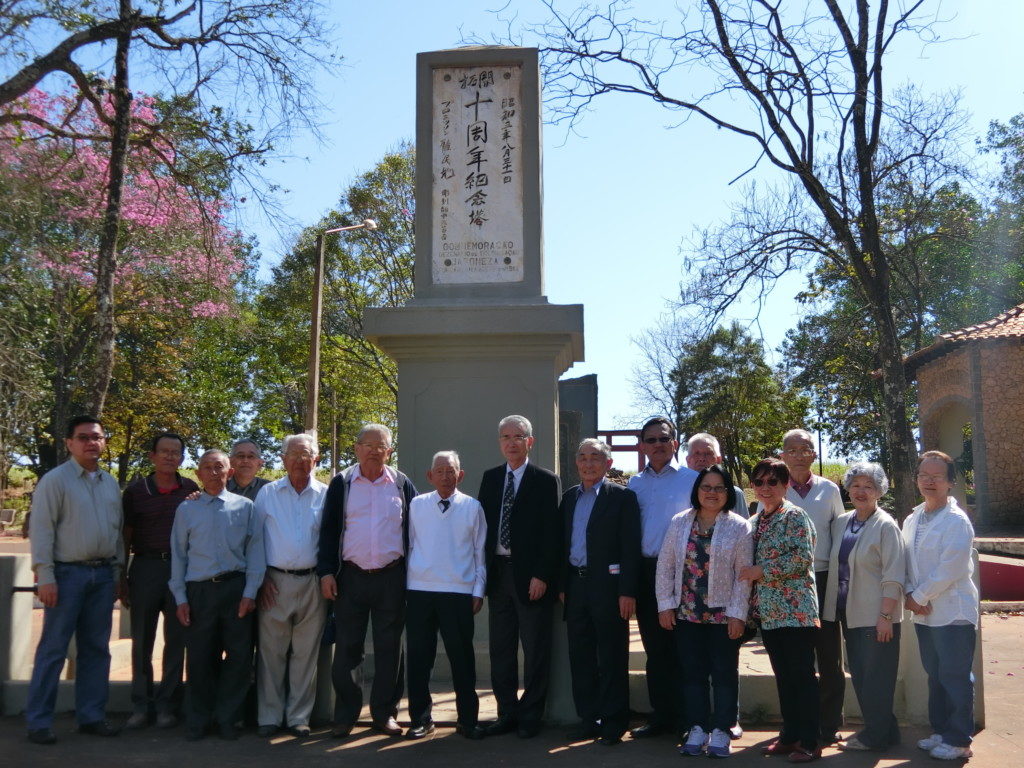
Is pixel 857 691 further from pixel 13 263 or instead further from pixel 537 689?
pixel 13 263

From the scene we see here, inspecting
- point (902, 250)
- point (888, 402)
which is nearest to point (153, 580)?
point (888, 402)

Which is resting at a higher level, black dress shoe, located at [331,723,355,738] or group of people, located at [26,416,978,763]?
group of people, located at [26,416,978,763]

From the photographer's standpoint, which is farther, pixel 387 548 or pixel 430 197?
pixel 430 197

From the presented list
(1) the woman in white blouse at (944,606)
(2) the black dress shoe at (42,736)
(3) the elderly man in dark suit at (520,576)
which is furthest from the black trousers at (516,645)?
(2) the black dress shoe at (42,736)

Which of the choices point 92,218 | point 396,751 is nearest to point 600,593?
point 396,751

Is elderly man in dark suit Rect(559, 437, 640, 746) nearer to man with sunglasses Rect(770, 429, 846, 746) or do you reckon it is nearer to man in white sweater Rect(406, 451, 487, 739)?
man in white sweater Rect(406, 451, 487, 739)

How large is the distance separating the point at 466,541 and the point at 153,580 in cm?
192

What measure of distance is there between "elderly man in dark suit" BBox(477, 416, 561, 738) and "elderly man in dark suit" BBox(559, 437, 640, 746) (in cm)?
14

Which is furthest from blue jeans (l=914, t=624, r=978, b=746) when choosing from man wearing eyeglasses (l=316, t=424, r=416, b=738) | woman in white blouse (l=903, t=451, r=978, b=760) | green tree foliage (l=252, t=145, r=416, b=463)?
green tree foliage (l=252, t=145, r=416, b=463)

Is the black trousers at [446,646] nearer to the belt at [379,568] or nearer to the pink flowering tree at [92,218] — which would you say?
the belt at [379,568]

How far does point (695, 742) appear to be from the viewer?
207 inches

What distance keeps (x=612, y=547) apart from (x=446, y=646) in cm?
111

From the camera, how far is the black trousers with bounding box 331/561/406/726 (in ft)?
18.7

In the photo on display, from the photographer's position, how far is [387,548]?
18.8 feet
